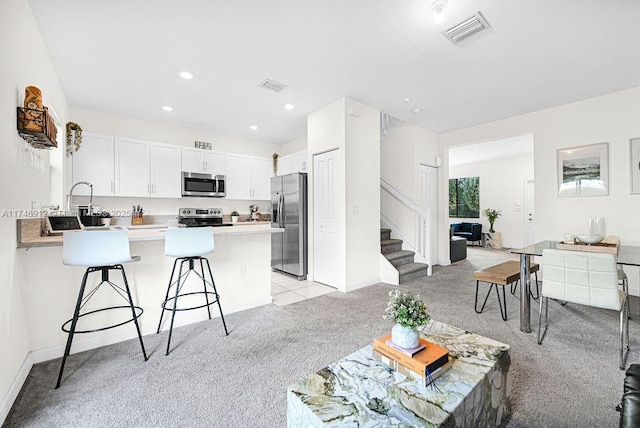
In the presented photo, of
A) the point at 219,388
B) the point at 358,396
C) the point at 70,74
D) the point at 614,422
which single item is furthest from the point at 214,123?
the point at 614,422

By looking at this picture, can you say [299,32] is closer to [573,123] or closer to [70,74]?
[70,74]

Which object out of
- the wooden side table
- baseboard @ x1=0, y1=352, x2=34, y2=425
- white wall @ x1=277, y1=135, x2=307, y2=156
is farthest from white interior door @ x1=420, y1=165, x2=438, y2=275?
baseboard @ x1=0, y1=352, x2=34, y2=425

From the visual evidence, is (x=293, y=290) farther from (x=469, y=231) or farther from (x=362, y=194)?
(x=469, y=231)

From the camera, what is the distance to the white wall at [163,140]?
4.22 metres

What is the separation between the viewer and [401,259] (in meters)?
4.64

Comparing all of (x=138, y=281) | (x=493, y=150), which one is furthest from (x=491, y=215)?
(x=138, y=281)

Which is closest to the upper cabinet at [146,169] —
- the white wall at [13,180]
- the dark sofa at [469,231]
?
the white wall at [13,180]

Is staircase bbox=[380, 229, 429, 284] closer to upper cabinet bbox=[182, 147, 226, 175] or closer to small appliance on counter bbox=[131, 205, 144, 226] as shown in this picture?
upper cabinet bbox=[182, 147, 226, 175]

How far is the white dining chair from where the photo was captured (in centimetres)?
196

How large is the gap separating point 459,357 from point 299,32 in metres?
2.69

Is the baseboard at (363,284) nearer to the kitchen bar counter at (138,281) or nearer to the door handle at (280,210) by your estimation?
the kitchen bar counter at (138,281)

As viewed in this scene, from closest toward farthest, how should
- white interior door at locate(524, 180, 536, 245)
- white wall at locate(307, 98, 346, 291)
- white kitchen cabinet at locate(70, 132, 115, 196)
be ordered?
white wall at locate(307, 98, 346, 291)
white kitchen cabinet at locate(70, 132, 115, 196)
white interior door at locate(524, 180, 536, 245)

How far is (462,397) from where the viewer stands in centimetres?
109

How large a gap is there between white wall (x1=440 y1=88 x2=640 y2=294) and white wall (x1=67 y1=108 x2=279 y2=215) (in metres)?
4.90
